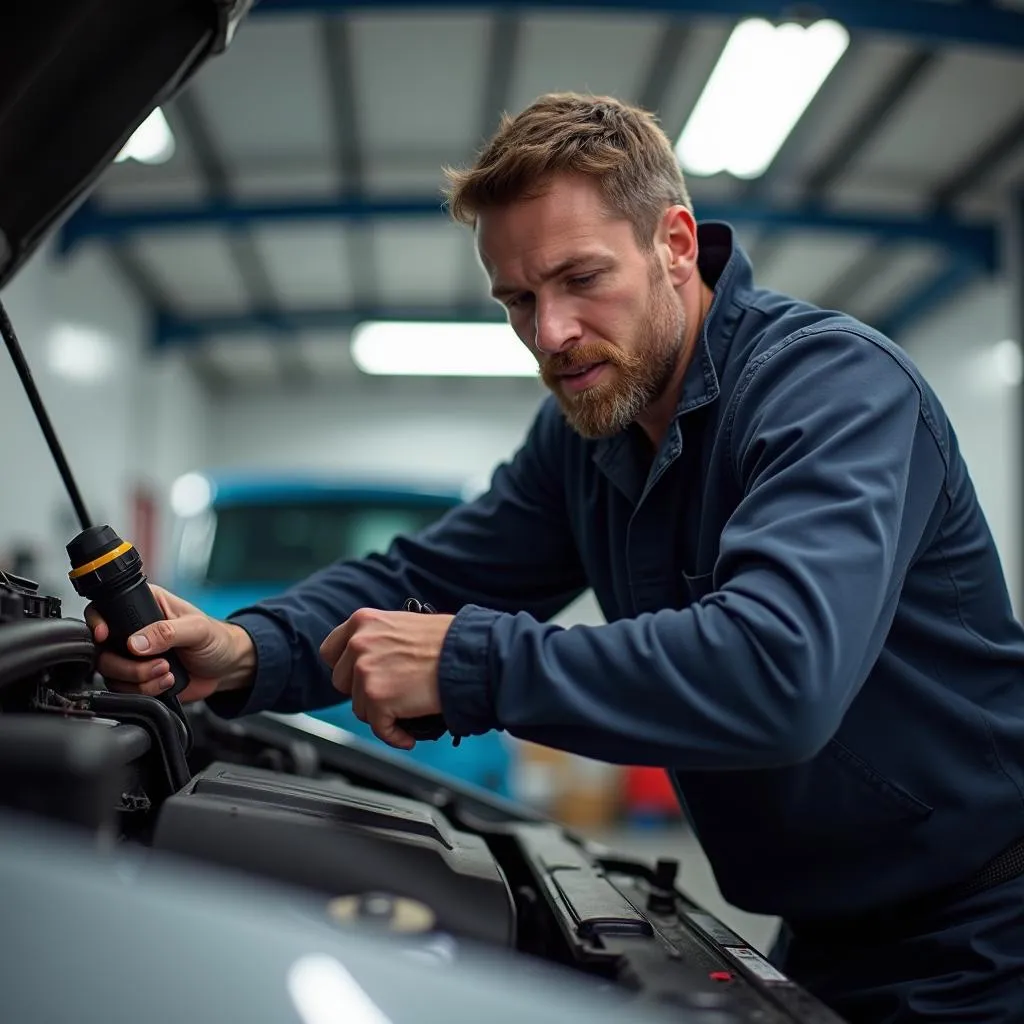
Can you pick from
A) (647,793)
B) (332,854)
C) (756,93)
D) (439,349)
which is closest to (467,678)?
(332,854)

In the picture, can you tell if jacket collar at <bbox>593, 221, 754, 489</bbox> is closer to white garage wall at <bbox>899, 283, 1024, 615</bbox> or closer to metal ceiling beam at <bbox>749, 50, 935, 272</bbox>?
metal ceiling beam at <bbox>749, 50, 935, 272</bbox>

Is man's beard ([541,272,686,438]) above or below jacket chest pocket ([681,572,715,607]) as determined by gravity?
above

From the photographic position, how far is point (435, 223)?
7.93 metres

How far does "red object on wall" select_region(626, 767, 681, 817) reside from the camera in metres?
7.69

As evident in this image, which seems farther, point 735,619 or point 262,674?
point 262,674

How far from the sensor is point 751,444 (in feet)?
3.59

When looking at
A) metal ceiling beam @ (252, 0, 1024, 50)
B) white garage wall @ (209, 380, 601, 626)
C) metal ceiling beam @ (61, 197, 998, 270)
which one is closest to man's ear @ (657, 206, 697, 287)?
metal ceiling beam @ (252, 0, 1024, 50)

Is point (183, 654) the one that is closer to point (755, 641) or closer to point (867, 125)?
point (755, 641)

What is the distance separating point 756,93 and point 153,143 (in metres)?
3.17

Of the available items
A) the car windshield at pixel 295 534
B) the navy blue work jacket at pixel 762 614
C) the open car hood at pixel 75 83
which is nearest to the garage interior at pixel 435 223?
the car windshield at pixel 295 534

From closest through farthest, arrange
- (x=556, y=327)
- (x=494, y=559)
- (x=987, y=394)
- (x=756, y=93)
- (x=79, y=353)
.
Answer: (x=556, y=327)
(x=494, y=559)
(x=756, y=93)
(x=79, y=353)
(x=987, y=394)

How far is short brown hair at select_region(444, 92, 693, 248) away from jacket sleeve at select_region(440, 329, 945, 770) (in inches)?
15.7

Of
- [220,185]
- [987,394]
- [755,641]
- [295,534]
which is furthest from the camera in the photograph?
[987,394]

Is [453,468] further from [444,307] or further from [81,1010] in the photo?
[81,1010]
